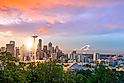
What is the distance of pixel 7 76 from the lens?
21766 millimetres

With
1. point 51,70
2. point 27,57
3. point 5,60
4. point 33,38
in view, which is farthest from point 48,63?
point 27,57

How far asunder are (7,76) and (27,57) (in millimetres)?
60047

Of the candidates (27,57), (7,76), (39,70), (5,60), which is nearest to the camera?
(7,76)

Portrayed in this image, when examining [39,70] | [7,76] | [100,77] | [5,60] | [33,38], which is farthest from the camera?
[33,38]

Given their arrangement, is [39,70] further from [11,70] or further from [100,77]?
[100,77]

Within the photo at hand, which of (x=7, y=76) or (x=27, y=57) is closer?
(x=7, y=76)

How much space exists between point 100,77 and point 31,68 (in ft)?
17.9

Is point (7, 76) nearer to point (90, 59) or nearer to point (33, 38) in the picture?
point (33, 38)

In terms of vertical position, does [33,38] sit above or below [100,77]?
above

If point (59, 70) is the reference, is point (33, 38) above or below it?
above

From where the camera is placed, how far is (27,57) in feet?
268

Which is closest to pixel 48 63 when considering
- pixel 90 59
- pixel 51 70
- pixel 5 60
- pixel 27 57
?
pixel 51 70

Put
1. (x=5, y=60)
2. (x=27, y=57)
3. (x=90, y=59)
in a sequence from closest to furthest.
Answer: (x=5, y=60)
(x=27, y=57)
(x=90, y=59)

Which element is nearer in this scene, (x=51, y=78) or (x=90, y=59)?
(x=51, y=78)
